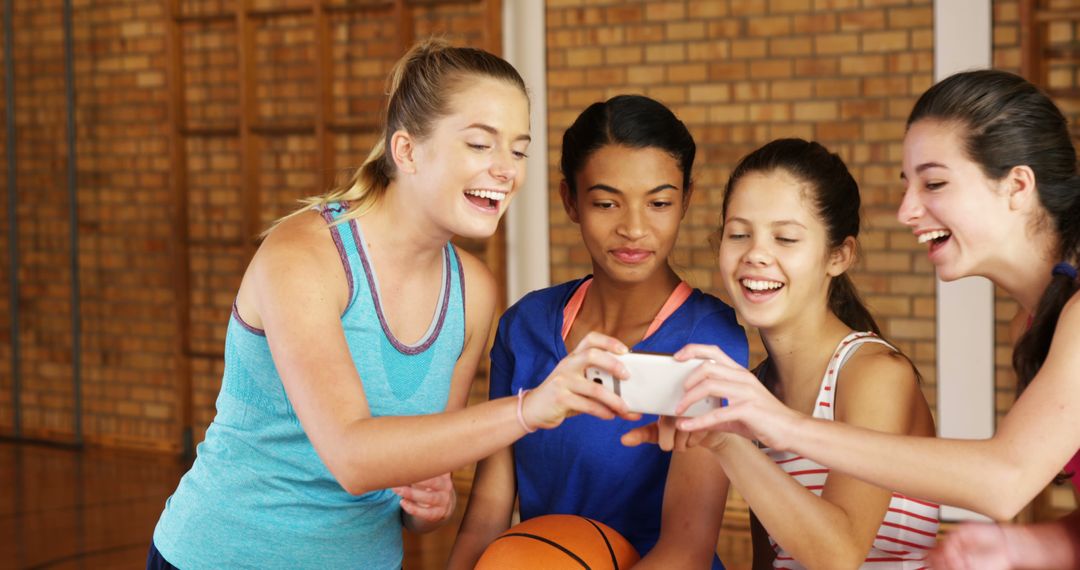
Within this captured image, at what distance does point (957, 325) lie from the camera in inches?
190

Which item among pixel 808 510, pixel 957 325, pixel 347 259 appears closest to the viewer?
pixel 808 510

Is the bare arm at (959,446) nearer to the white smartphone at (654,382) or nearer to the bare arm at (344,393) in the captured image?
the white smartphone at (654,382)

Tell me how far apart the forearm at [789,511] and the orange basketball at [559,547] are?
0.27 metres

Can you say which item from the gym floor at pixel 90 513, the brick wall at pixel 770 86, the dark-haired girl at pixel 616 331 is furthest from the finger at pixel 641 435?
the brick wall at pixel 770 86

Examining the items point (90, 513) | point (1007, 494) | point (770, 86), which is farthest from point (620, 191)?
point (90, 513)

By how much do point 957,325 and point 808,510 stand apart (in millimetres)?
3220

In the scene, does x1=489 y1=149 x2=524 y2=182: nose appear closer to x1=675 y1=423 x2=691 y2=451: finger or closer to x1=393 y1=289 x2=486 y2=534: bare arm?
x1=393 y1=289 x2=486 y2=534: bare arm

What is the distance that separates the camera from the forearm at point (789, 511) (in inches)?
73.2

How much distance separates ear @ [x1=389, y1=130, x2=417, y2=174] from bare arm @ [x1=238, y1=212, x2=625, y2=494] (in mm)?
197

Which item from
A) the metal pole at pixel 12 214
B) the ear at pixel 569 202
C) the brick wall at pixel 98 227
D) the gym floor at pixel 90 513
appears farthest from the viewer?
the metal pole at pixel 12 214

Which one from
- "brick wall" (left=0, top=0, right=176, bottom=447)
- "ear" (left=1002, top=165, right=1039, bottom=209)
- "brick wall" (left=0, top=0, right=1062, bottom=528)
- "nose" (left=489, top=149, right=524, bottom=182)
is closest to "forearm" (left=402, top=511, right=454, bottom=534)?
"nose" (left=489, top=149, right=524, bottom=182)

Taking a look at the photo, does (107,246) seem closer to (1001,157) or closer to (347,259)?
(347,259)

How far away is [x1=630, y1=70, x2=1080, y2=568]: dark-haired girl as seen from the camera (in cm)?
172

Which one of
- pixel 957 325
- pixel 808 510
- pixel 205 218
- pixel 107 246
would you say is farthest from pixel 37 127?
pixel 808 510
